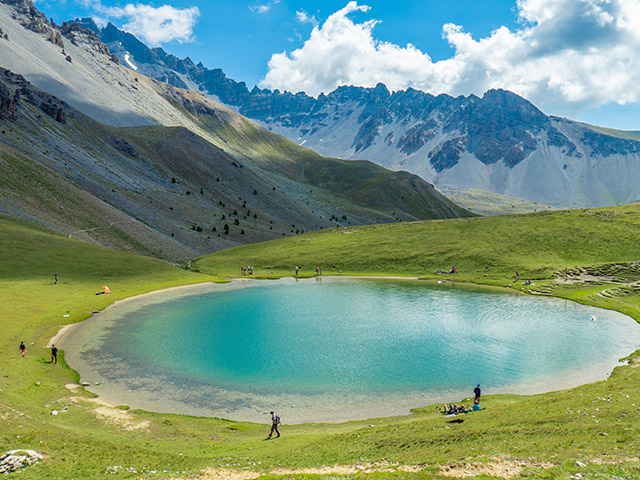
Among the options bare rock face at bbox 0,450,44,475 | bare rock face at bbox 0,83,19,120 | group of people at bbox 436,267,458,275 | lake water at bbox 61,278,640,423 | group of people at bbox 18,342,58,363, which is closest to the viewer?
bare rock face at bbox 0,450,44,475

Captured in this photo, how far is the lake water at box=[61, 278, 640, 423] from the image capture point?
34.0 meters

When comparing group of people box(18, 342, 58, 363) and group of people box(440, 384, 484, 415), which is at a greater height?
group of people box(440, 384, 484, 415)

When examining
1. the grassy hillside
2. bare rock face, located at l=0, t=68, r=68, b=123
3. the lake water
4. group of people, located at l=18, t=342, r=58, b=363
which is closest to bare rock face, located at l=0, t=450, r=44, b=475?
the lake water

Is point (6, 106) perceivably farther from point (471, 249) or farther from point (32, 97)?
point (471, 249)

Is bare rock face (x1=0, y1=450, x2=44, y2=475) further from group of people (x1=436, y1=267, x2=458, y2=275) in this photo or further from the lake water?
group of people (x1=436, y1=267, x2=458, y2=275)

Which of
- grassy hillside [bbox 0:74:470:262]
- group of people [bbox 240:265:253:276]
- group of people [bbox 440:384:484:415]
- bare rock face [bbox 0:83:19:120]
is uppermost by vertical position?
bare rock face [bbox 0:83:19:120]

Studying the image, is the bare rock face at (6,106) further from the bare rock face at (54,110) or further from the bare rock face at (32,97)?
the bare rock face at (54,110)

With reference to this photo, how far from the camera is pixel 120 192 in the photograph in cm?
13488

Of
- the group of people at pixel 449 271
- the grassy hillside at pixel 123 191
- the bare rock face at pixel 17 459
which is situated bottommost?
the bare rock face at pixel 17 459

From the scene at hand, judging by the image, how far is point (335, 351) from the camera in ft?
142

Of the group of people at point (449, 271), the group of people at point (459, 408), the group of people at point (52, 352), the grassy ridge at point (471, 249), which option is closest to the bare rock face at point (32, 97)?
the grassy ridge at point (471, 249)

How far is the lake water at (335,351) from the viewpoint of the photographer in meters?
34.0

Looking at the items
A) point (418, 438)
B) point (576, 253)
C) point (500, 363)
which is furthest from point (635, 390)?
point (576, 253)

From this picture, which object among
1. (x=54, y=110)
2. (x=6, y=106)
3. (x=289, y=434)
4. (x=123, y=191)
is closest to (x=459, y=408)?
(x=289, y=434)
